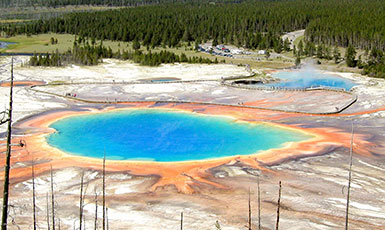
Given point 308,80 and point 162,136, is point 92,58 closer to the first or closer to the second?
point 308,80

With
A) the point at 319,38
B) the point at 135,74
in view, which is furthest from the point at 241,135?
the point at 319,38

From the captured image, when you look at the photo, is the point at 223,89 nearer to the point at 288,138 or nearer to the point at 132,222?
the point at 288,138

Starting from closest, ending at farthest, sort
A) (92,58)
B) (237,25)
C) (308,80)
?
(308,80) → (92,58) → (237,25)

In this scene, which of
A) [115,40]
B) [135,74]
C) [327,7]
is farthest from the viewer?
[327,7]

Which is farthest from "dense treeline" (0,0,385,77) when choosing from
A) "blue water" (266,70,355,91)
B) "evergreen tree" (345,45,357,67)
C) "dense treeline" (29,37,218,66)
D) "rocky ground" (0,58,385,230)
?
"rocky ground" (0,58,385,230)

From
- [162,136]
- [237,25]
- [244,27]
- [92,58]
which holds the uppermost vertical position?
[237,25]

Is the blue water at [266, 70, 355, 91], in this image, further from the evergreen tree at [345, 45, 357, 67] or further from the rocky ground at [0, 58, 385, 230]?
the rocky ground at [0, 58, 385, 230]

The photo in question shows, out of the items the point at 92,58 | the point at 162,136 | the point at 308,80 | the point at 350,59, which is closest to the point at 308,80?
the point at 308,80

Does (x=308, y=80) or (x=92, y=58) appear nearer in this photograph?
(x=308, y=80)
